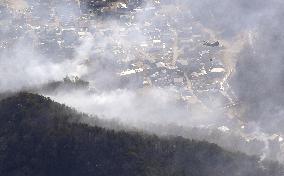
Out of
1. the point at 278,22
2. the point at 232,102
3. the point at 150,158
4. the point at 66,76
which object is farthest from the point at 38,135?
the point at 278,22

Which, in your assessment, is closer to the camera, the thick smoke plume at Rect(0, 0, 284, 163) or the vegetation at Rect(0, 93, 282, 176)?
the vegetation at Rect(0, 93, 282, 176)

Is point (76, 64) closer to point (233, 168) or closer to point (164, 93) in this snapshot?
point (164, 93)

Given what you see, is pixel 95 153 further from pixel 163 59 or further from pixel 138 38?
→ pixel 138 38

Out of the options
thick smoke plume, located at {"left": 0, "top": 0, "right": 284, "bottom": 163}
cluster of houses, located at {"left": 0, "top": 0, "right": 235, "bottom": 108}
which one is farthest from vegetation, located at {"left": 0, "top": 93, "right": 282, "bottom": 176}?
cluster of houses, located at {"left": 0, "top": 0, "right": 235, "bottom": 108}

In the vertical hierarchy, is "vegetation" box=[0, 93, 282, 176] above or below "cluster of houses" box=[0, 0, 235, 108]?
below

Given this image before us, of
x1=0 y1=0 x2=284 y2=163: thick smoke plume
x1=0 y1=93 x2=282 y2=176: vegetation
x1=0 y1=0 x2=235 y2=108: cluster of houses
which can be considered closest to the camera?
x1=0 y1=93 x2=282 y2=176: vegetation

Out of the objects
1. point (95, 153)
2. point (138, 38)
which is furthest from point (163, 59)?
point (95, 153)

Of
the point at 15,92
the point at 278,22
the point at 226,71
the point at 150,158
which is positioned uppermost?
the point at 278,22

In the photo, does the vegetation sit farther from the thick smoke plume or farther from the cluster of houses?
the cluster of houses
